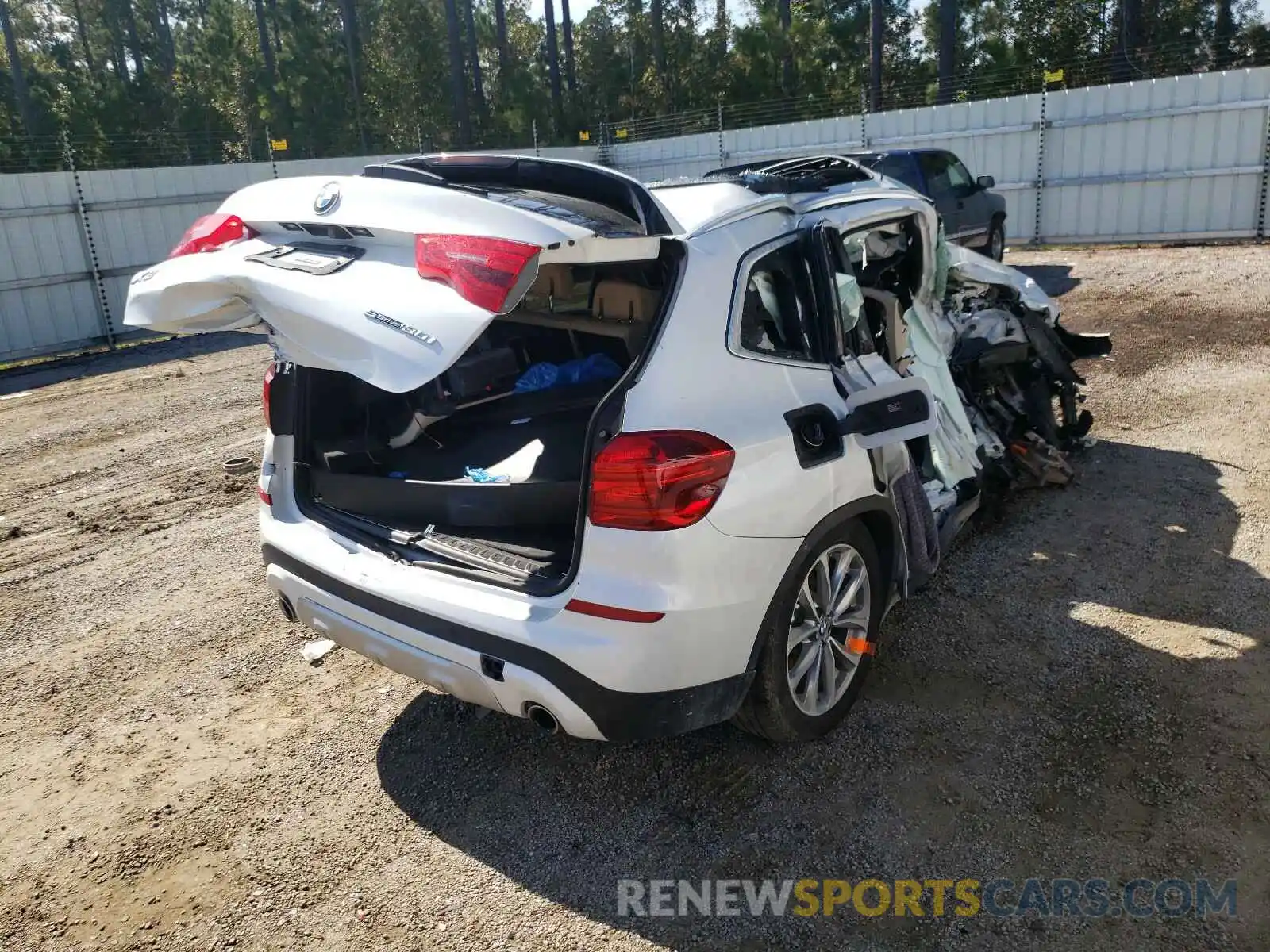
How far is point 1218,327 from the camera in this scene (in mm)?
9188

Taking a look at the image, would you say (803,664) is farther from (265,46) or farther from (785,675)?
(265,46)

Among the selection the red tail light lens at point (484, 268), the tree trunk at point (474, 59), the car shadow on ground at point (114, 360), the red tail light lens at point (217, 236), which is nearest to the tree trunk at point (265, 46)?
the tree trunk at point (474, 59)

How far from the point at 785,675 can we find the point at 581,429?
1183 millimetres

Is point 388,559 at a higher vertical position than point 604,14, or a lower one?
lower

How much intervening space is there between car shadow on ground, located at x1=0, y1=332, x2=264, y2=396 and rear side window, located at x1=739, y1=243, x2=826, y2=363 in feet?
33.5

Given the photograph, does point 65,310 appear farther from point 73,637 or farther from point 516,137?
point 516,137

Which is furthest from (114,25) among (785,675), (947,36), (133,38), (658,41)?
(785,675)

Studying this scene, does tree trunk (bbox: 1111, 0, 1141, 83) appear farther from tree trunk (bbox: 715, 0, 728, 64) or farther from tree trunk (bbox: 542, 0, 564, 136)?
tree trunk (bbox: 542, 0, 564, 136)

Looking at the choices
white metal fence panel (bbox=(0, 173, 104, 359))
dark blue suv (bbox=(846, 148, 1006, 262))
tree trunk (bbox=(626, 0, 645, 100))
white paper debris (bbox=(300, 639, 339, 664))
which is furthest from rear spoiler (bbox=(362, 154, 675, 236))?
tree trunk (bbox=(626, 0, 645, 100))

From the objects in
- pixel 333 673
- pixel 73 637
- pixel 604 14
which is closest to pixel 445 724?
pixel 333 673

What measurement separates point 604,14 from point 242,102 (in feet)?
52.6

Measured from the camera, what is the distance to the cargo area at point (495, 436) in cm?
308

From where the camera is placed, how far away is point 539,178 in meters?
3.10

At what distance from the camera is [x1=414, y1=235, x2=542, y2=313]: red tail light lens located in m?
2.42
